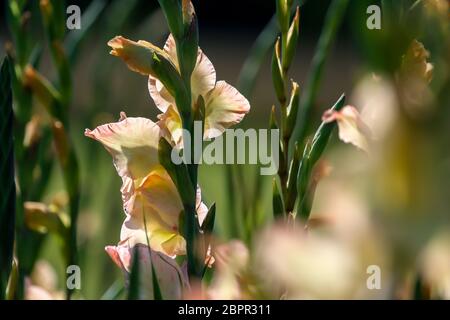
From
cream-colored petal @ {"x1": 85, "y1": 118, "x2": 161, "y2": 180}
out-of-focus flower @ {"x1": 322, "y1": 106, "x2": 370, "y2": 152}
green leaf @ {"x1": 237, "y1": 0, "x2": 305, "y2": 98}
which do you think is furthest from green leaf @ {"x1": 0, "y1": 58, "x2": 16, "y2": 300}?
green leaf @ {"x1": 237, "y1": 0, "x2": 305, "y2": 98}

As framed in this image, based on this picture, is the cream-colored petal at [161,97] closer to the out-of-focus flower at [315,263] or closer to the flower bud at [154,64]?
the flower bud at [154,64]

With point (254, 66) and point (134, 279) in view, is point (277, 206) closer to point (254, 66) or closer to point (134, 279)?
point (134, 279)

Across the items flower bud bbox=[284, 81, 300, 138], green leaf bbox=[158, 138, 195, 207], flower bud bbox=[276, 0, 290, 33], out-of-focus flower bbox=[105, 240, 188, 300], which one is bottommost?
out-of-focus flower bbox=[105, 240, 188, 300]

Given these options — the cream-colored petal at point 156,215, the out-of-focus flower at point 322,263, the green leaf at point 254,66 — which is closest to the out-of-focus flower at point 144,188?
the cream-colored petal at point 156,215

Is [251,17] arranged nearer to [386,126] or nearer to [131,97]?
[131,97]

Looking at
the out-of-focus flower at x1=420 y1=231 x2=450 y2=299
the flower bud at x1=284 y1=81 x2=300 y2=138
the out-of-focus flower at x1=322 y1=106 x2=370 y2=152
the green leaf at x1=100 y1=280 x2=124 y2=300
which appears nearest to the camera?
the out-of-focus flower at x1=420 y1=231 x2=450 y2=299

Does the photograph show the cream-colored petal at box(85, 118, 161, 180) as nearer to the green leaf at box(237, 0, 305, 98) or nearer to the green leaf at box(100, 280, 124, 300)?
the green leaf at box(100, 280, 124, 300)

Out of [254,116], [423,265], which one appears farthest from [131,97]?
[254,116]

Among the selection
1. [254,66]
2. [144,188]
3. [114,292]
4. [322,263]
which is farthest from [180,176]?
[254,66]
